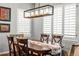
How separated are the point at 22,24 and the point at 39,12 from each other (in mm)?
301

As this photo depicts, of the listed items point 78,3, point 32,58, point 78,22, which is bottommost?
point 32,58

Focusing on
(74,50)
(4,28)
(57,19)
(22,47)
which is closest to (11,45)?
(22,47)

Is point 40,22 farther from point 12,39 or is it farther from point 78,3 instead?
point 78,3

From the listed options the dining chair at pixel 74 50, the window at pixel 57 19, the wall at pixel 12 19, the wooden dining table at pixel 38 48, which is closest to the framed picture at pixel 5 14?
the wall at pixel 12 19

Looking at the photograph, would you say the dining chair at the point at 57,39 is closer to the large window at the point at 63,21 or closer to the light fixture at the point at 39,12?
the large window at the point at 63,21

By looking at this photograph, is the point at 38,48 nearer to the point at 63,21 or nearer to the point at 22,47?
the point at 22,47

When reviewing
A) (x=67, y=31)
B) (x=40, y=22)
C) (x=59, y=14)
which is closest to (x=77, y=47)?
(x=67, y=31)

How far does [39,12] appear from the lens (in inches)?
57.3

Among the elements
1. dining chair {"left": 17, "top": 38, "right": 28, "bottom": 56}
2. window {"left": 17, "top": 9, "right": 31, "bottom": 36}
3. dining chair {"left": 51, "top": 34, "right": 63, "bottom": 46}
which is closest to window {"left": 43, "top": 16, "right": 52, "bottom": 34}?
dining chair {"left": 51, "top": 34, "right": 63, "bottom": 46}

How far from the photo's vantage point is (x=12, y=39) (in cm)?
145

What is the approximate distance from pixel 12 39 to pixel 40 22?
0.47 m

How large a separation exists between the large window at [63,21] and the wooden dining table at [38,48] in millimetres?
207

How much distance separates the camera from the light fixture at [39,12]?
1.44 metres

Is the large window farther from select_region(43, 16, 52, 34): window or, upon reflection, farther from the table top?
the table top
